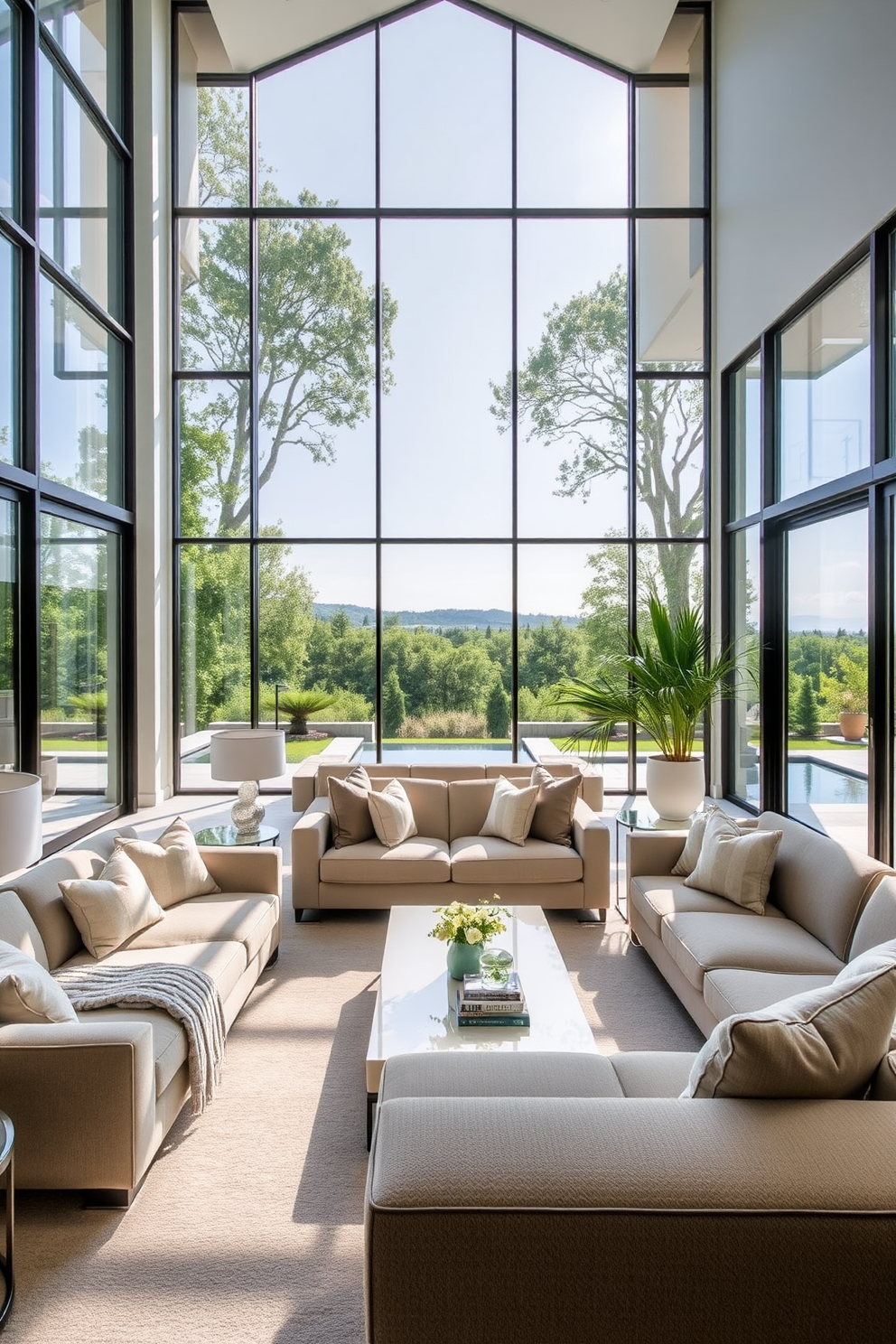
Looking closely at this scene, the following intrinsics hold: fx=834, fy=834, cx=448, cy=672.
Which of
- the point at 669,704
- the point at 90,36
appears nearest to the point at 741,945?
the point at 669,704

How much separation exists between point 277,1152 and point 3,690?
311 centimetres

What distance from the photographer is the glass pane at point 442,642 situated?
7.27m

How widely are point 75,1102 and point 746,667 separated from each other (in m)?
5.46

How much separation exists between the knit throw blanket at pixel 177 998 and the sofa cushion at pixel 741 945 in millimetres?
1579

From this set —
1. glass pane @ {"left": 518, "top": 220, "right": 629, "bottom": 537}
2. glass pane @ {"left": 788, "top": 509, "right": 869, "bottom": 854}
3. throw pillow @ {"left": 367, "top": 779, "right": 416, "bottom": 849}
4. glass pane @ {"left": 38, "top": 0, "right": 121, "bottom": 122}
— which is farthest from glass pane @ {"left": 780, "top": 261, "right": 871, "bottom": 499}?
glass pane @ {"left": 38, "top": 0, "right": 121, "bottom": 122}

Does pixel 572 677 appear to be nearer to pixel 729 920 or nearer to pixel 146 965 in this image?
pixel 729 920

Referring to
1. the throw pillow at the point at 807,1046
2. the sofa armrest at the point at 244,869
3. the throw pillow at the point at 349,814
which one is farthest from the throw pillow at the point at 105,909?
the throw pillow at the point at 807,1046

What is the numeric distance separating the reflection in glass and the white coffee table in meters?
4.67

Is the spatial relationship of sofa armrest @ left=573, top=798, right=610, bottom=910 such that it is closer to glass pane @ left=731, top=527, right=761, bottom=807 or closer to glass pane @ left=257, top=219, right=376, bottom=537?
glass pane @ left=731, top=527, right=761, bottom=807

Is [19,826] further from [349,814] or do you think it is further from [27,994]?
[349,814]

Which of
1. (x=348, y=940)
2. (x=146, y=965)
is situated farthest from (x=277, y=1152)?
(x=348, y=940)

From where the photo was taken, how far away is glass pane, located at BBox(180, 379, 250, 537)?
23.5 ft

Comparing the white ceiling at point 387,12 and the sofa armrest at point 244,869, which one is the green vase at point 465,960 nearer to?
the sofa armrest at point 244,869

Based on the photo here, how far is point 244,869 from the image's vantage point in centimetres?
357
